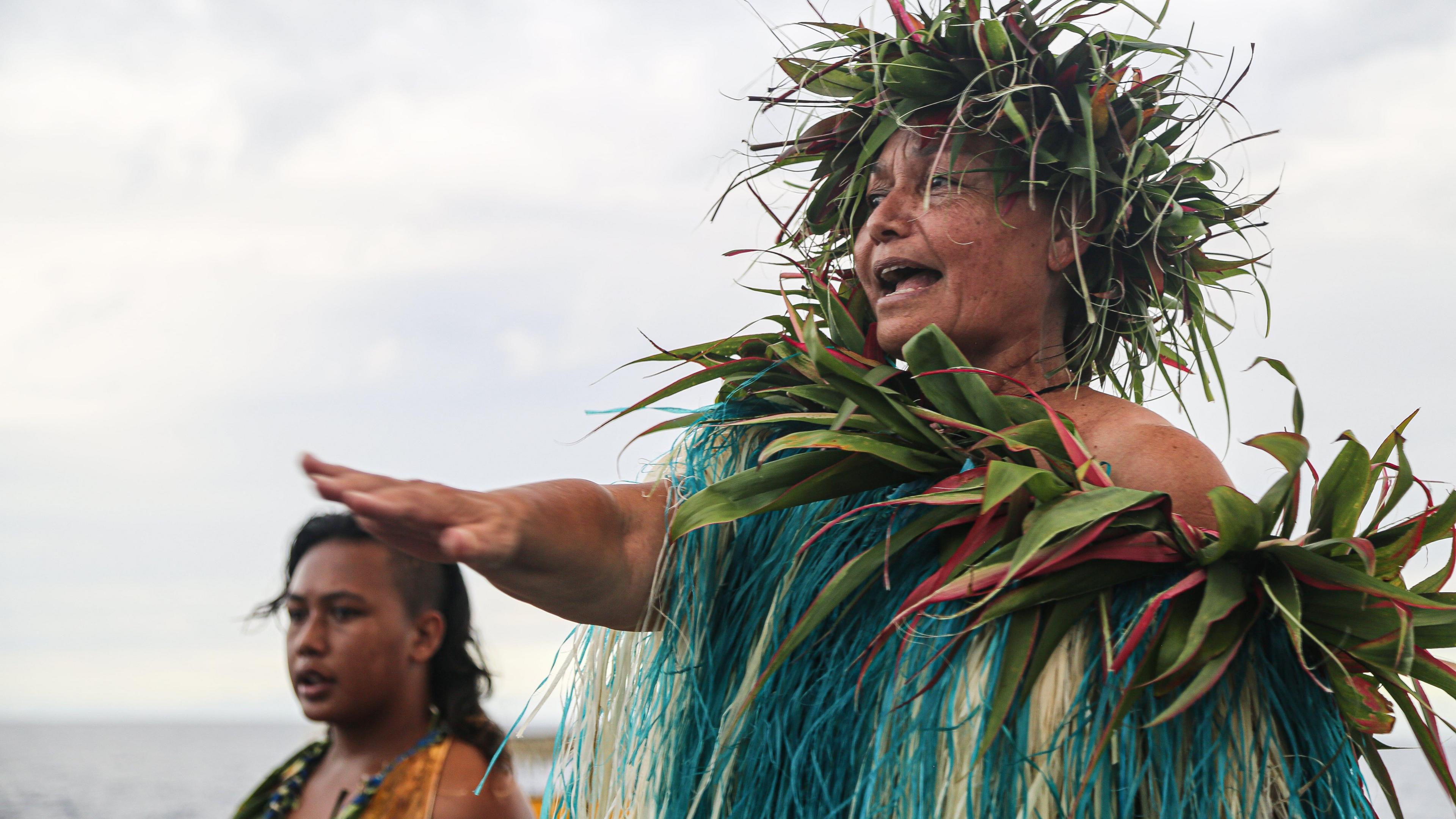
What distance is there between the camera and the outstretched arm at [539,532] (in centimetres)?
116

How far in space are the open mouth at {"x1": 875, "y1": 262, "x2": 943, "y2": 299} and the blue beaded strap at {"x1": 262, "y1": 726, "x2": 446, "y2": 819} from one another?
1253mm

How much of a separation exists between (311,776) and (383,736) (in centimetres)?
24

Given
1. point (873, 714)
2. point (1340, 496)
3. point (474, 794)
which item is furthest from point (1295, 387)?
point (474, 794)

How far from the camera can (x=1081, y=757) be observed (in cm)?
127

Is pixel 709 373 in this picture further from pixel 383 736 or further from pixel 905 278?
pixel 383 736

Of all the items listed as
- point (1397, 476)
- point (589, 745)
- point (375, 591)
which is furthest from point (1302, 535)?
point (375, 591)

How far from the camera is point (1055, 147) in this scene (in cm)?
164

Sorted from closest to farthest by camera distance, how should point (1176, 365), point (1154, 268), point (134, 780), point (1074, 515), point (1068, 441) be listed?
point (1074, 515), point (1068, 441), point (1154, 268), point (1176, 365), point (134, 780)

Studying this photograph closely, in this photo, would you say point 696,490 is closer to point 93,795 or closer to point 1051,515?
point 1051,515

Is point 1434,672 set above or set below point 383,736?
above

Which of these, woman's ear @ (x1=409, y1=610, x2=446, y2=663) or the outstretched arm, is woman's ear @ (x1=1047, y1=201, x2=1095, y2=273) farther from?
woman's ear @ (x1=409, y1=610, x2=446, y2=663)

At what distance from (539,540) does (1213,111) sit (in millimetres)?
1183

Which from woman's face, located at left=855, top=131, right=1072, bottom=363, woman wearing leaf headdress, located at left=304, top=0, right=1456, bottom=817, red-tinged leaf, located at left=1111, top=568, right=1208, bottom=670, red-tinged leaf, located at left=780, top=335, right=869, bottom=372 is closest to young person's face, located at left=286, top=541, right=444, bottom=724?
woman wearing leaf headdress, located at left=304, top=0, right=1456, bottom=817

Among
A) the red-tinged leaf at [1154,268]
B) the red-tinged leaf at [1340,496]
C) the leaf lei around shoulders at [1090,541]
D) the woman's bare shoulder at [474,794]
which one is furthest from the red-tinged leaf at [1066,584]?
the woman's bare shoulder at [474,794]
